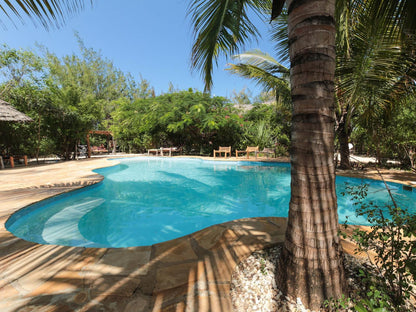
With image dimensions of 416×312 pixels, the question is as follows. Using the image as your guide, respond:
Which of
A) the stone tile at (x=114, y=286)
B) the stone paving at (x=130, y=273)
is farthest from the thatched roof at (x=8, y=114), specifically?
the stone tile at (x=114, y=286)

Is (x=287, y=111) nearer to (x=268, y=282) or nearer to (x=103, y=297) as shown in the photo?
(x=268, y=282)

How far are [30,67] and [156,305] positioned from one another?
66.9 feet

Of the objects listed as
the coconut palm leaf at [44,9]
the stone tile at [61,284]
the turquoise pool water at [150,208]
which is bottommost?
the turquoise pool water at [150,208]

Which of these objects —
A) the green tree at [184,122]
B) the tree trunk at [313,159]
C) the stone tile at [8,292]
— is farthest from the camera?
the green tree at [184,122]

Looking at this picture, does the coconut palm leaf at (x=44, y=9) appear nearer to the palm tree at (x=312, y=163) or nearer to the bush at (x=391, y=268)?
the palm tree at (x=312, y=163)

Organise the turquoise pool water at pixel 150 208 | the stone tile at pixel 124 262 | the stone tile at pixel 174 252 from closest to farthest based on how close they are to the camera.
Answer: the stone tile at pixel 124 262 < the stone tile at pixel 174 252 < the turquoise pool water at pixel 150 208

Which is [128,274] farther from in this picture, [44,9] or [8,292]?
[44,9]

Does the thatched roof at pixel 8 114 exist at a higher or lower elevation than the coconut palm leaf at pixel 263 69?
lower

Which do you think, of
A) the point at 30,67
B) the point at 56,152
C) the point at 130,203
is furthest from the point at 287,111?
the point at 30,67

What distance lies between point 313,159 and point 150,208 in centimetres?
451

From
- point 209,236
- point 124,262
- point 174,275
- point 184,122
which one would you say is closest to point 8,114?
point 184,122

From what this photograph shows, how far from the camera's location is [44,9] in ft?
3.74

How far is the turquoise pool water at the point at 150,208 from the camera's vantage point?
3.35m

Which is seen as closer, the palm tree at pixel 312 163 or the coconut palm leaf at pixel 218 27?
the palm tree at pixel 312 163
